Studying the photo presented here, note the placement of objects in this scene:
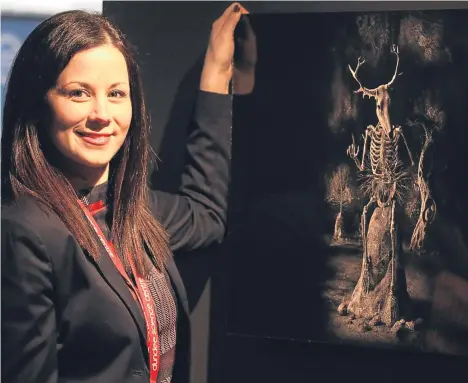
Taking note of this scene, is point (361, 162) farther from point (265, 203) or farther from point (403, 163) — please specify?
point (265, 203)

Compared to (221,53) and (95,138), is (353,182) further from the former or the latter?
(95,138)

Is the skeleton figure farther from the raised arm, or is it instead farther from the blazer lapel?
the blazer lapel

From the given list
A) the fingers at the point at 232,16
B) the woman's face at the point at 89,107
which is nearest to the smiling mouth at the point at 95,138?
the woman's face at the point at 89,107

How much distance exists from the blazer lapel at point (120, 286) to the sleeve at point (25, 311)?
10cm

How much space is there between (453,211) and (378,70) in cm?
30

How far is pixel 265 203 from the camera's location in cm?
145

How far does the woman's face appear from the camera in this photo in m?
1.22

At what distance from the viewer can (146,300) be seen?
1.27m

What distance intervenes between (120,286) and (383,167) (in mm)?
541

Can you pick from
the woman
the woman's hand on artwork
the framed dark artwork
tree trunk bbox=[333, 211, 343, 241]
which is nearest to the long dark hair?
the woman

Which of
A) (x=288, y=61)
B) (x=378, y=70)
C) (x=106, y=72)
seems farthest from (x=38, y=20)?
(x=378, y=70)

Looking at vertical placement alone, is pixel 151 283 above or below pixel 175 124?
below

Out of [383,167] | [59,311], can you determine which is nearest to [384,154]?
[383,167]

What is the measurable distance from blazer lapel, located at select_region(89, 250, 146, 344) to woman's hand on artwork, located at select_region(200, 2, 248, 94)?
427mm
